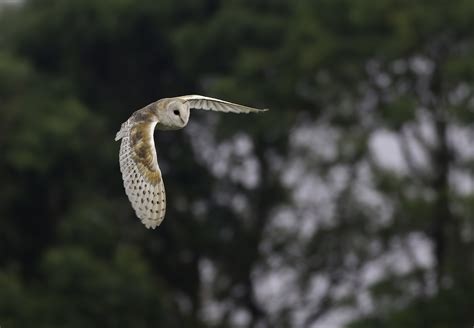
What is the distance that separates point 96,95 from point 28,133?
3.59 meters

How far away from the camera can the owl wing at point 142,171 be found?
11312mm

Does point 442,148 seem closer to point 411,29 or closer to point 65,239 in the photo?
point 411,29

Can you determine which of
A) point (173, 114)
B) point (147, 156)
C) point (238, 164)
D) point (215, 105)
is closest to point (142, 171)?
point (147, 156)

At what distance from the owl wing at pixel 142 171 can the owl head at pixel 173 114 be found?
168 mm

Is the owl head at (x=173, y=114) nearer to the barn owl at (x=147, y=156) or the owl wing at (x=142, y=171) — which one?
→ the barn owl at (x=147, y=156)

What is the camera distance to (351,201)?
30.4m

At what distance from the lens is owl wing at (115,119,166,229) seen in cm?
1131

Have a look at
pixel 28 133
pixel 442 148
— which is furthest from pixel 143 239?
pixel 442 148

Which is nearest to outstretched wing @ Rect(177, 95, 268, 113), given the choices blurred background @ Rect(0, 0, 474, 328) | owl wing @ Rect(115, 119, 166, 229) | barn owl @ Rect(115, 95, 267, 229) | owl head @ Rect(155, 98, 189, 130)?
barn owl @ Rect(115, 95, 267, 229)

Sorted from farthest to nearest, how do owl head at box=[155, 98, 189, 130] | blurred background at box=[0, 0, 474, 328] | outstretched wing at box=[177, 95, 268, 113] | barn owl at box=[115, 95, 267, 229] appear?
blurred background at box=[0, 0, 474, 328], outstretched wing at box=[177, 95, 268, 113], owl head at box=[155, 98, 189, 130], barn owl at box=[115, 95, 267, 229]

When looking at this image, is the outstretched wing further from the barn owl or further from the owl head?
the owl head

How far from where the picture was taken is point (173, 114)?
480 inches

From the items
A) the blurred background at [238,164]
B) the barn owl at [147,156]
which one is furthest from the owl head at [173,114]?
the blurred background at [238,164]

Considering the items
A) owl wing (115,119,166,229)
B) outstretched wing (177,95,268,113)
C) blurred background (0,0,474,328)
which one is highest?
blurred background (0,0,474,328)
